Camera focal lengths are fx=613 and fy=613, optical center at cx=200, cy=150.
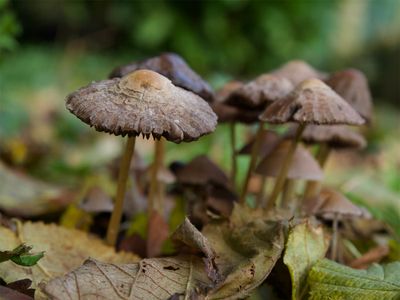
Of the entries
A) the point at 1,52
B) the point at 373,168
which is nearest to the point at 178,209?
the point at 1,52

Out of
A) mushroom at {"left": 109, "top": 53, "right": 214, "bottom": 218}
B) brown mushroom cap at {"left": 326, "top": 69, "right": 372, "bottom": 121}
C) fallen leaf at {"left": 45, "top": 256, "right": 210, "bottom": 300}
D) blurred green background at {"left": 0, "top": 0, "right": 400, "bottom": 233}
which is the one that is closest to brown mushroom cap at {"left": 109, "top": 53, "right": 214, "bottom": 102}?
mushroom at {"left": 109, "top": 53, "right": 214, "bottom": 218}

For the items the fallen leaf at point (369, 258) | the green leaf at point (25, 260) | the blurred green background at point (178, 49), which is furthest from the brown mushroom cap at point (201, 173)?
the blurred green background at point (178, 49)

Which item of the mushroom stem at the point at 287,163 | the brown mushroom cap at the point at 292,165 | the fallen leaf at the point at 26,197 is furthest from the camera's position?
the fallen leaf at the point at 26,197

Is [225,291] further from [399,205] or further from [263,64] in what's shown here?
[263,64]

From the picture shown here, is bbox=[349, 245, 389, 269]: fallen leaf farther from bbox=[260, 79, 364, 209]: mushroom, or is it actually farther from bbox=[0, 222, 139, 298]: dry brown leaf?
bbox=[0, 222, 139, 298]: dry brown leaf

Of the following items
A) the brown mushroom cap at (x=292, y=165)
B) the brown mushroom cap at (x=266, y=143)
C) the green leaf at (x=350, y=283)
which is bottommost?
the green leaf at (x=350, y=283)

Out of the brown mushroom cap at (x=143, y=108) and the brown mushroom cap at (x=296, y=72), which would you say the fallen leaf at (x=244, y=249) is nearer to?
the brown mushroom cap at (x=143, y=108)

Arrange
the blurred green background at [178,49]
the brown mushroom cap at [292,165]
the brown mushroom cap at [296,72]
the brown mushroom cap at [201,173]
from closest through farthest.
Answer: the brown mushroom cap at [292,165] < the brown mushroom cap at [296,72] < the brown mushroom cap at [201,173] < the blurred green background at [178,49]
